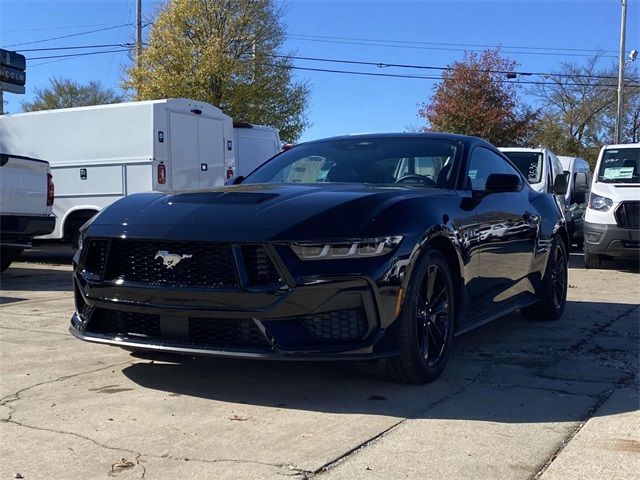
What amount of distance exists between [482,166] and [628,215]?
5.76 metres

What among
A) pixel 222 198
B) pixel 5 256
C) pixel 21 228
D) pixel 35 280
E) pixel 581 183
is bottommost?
pixel 35 280

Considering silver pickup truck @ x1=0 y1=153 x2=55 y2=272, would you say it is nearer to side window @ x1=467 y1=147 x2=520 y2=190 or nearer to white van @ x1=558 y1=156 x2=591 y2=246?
side window @ x1=467 y1=147 x2=520 y2=190

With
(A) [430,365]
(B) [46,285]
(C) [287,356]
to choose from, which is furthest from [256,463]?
(B) [46,285]

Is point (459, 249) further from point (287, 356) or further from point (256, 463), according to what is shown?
point (256, 463)

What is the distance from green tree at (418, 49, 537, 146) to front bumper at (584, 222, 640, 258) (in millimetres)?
16867

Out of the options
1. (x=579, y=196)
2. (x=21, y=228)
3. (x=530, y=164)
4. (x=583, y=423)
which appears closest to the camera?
(x=583, y=423)

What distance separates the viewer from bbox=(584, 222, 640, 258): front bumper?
33.1ft

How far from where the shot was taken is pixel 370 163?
4.99 meters

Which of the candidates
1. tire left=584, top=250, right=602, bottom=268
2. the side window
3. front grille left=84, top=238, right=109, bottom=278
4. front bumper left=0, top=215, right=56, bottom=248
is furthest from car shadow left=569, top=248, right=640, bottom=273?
front grille left=84, top=238, right=109, bottom=278

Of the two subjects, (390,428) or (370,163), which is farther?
(370,163)

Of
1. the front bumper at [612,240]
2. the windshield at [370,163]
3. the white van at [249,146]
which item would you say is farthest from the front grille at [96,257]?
the white van at [249,146]

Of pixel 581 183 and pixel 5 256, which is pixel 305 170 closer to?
pixel 5 256

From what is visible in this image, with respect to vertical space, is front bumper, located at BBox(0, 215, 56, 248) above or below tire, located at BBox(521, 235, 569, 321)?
above

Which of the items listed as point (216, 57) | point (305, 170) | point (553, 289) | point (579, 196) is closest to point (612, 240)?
point (579, 196)
